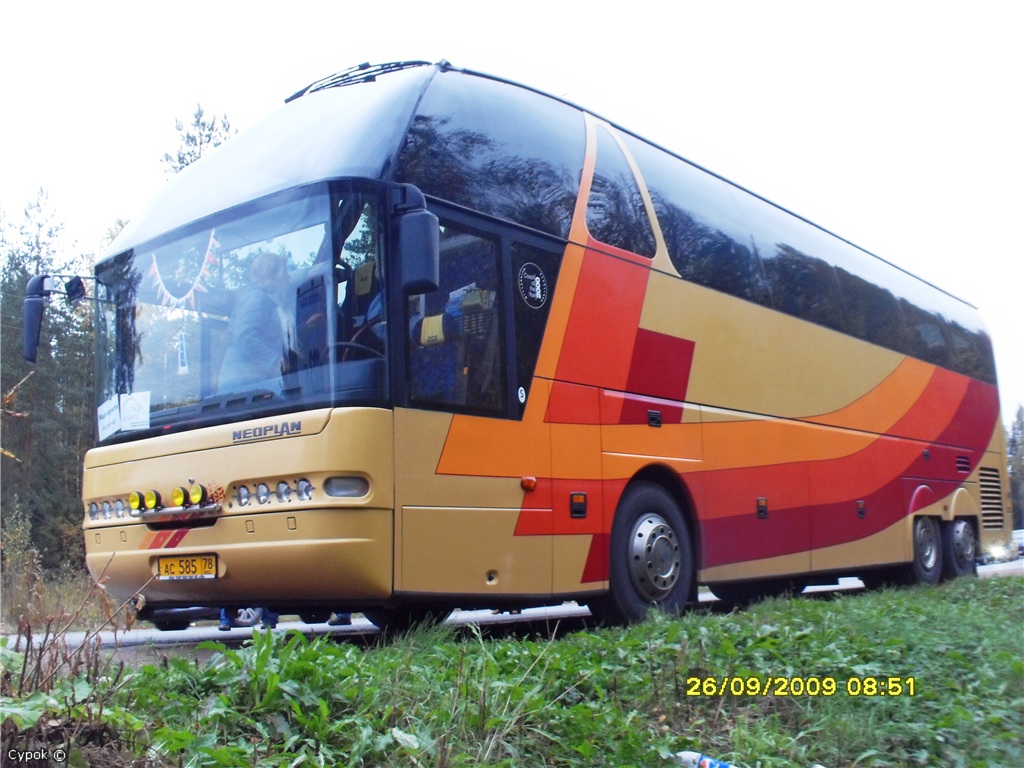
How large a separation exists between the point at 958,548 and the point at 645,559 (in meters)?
7.28

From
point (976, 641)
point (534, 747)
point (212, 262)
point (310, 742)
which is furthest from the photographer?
point (212, 262)

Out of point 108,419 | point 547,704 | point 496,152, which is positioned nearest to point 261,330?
point 108,419

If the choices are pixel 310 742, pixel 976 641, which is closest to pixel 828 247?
pixel 976 641

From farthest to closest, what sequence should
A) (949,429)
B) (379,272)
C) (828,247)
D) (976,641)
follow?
(949,429) → (828,247) → (379,272) → (976,641)

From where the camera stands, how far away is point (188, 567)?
5.84 meters

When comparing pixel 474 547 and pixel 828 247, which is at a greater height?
pixel 828 247

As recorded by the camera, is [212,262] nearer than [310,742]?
No

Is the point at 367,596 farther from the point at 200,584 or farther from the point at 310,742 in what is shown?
the point at 310,742

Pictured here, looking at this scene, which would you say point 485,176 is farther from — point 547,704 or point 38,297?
point 547,704

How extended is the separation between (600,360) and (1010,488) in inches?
404

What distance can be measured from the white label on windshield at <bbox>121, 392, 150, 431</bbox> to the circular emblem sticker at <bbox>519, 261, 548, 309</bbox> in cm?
240

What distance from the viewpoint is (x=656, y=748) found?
354 cm

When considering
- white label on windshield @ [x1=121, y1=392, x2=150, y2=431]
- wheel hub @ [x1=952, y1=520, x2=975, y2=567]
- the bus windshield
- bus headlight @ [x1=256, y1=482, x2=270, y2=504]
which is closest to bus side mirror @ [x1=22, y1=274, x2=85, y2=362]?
the bus windshield

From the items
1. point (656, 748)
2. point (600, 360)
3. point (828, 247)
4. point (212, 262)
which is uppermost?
point (828, 247)
